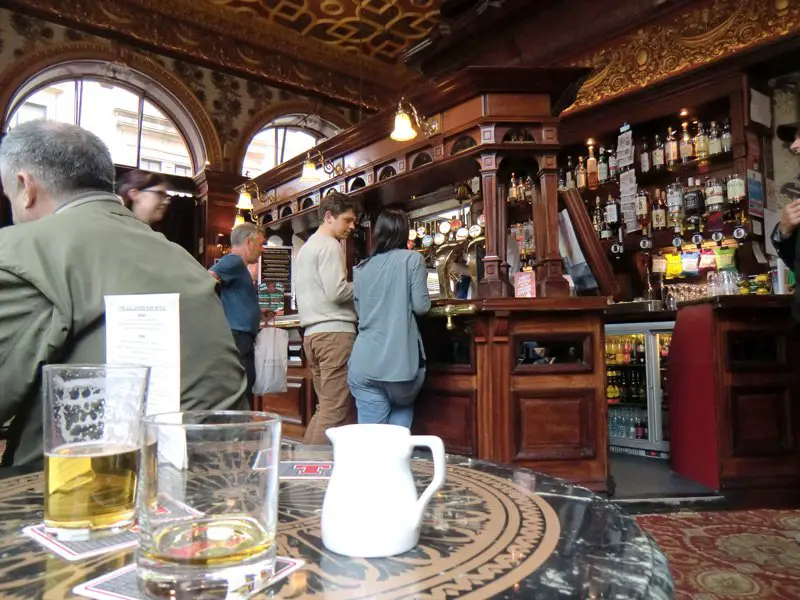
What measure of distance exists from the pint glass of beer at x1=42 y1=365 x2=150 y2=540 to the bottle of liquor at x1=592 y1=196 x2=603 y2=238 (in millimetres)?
5742

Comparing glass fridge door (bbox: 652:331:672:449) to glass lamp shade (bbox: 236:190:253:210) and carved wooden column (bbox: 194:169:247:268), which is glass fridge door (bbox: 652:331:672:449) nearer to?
glass lamp shade (bbox: 236:190:253:210)

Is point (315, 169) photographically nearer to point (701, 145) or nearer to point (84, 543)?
point (701, 145)

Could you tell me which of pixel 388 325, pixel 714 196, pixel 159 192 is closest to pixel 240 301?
pixel 159 192

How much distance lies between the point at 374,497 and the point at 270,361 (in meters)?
3.31

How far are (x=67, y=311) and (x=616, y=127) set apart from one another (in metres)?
5.64

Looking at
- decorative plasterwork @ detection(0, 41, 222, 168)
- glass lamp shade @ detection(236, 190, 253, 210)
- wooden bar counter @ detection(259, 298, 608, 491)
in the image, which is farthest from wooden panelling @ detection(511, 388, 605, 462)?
decorative plasterwork @ detection(0, 41, 222, 168)

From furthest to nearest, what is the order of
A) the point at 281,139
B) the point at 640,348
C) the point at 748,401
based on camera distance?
1. the point at 281,139
2. the point at 640,348
3. the point at 748,401

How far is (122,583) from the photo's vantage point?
492 millimetres

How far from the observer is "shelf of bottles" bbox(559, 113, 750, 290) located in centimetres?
504

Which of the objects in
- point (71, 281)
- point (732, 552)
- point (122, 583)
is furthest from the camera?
point (732, 552)

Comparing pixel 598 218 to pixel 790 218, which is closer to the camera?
pixel 790 218

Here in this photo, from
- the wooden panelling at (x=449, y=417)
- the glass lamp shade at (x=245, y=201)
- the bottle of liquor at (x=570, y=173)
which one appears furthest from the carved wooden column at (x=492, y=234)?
the glass lamp shade at (x=245, y=201)

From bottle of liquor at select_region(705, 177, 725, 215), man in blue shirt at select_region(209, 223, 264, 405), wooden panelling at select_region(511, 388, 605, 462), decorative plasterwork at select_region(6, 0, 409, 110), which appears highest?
decorative plasterwork at select_region(6, 0, 409, 110)

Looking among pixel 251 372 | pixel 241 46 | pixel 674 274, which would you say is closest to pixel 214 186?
pixel 241 46
